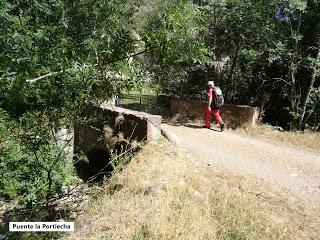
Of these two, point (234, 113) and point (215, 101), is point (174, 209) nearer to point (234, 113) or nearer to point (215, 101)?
point (215, 101)

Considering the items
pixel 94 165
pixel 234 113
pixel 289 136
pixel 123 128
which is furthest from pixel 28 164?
pixel 234 113

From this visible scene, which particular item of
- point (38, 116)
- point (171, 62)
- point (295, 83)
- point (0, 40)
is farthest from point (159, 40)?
point (295, 83)

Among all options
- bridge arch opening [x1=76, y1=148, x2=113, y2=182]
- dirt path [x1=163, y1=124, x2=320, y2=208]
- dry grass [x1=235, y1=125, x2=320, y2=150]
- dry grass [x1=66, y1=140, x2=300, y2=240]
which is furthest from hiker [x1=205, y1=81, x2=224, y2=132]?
dry grass [x1=66, y1=140, x2=300, y2=240]

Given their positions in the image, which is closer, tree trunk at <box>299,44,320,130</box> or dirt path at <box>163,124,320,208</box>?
dirt path at <box>163,124,320,208</box>

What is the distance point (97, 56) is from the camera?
411cm

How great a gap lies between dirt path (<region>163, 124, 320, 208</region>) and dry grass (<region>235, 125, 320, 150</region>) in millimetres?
473

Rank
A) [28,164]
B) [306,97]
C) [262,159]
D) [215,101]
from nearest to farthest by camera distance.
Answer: [28,164], [262,159], [215,101], [306,97]

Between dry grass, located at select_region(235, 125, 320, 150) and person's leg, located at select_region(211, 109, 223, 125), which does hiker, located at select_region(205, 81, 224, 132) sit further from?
dry grass, located at select_region(235, 125, 320, 150)

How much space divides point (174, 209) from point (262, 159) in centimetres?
357

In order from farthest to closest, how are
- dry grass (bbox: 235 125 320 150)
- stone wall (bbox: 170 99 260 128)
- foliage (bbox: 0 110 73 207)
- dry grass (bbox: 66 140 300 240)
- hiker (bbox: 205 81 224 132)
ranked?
stone wall (bbox: 170 99 260 128)
hiker (bbox: 205 81 224 132)
dry grass (bbox: 235 125 320 150)
dry grass (bbox: 66 140 300 240)
foliage (bbox: 0 110 73 207)

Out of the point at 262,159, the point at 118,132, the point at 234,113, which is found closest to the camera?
the point at 262,159

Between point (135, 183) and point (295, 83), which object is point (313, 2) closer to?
point (295, 83)

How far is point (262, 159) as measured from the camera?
876 cm

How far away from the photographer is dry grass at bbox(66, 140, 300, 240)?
5.40m
